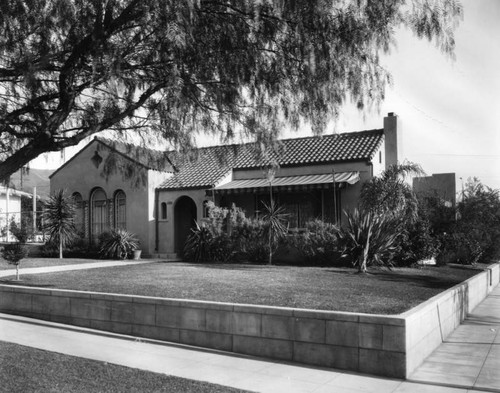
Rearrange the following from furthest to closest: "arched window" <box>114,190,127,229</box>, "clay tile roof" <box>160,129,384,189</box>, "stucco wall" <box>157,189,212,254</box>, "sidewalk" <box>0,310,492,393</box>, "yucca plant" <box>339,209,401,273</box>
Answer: "arched window" <box>114,190,127,229</box> < "stucco wall" <box>157,189,212,254</box> < "clay tile roof" <box>160,129,384,189</box> < "yucca plant" <box>339,209,401,273</box> < "sidewalk" <box>0,310,492,393</box>

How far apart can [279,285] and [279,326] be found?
398 centimetres

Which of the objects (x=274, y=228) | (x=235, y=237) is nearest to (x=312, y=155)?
(x=274, y=228)

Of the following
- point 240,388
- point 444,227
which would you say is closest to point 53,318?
point 240,388

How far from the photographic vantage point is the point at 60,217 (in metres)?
21.8

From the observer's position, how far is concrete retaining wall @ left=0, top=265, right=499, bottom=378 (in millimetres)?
6840

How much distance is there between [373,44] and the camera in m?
6.18

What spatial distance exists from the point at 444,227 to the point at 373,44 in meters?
16.5

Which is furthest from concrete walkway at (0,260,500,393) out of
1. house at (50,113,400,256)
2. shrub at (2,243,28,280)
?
house at (50,113,400,256)

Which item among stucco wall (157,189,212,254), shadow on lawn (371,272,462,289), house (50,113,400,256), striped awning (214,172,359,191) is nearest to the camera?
shadow on lawn (371,272,462,289)

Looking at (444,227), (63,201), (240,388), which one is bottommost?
(240,388)

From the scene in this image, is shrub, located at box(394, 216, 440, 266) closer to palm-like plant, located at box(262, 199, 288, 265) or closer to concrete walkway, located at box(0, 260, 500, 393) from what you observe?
palm-like plant, located at box(262, 199, 288, 265)

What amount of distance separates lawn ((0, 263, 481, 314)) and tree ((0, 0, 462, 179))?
3596mm

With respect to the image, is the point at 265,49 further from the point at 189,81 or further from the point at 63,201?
the point at 63,201

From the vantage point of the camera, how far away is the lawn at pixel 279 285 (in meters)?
9.29
